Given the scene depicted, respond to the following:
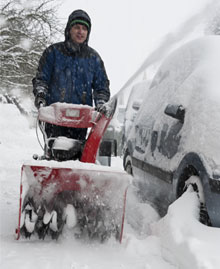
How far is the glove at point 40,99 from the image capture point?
12.4 ft

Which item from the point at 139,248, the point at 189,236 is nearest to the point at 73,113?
the point at 139,248

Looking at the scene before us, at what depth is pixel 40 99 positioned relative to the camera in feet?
12.5

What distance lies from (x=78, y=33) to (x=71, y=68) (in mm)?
383

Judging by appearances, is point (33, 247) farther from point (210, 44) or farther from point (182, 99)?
point (210, 44)

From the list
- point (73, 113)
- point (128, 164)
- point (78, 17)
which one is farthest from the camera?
point (128, 164)

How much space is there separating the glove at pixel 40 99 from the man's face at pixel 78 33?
2.34 feet

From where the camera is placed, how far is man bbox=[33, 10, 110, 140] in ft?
13.5

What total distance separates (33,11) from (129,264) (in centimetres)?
1640

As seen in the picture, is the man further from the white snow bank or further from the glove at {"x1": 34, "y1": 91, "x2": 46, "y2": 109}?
the white snow bank

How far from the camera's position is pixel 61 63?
4105 millimetres

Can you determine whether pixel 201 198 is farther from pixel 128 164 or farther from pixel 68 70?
pixel 128 164

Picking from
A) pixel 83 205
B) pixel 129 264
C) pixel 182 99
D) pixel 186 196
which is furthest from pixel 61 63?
pixel 129 264

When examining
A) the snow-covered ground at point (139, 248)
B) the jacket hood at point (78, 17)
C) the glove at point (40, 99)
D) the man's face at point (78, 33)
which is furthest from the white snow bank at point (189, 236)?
the jacket hood at point (78, 17)

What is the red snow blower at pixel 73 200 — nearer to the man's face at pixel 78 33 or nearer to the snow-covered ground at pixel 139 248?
the snow-covered ground at pixel 139 248
